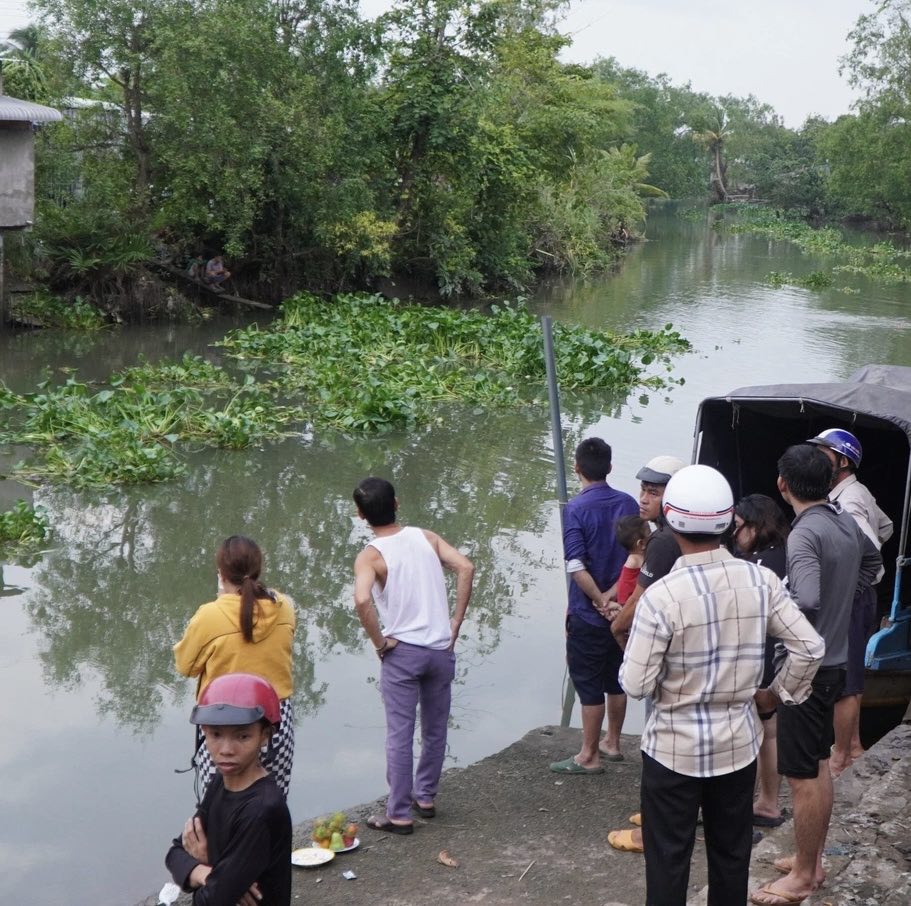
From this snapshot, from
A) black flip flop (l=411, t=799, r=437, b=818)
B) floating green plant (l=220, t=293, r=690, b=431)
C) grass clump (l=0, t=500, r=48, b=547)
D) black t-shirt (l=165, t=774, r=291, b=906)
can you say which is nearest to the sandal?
black flip flop (l=411, t=799, r=437, b=818)

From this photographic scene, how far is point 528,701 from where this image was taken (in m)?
7.84

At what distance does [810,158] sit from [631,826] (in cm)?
9272

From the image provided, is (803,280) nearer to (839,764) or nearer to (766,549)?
(839,764)

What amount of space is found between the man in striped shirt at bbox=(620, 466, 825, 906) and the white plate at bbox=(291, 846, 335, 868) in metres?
1.77

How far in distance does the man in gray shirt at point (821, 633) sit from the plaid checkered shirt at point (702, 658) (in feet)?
2.76

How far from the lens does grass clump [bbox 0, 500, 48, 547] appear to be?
10.6 metres

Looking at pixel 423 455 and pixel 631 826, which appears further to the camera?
pixel 423 455

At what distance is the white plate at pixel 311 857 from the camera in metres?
5.07

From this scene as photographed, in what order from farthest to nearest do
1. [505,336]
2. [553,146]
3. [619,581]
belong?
[553,146] < [505,336] < [619,581]

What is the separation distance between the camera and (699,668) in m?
3.69

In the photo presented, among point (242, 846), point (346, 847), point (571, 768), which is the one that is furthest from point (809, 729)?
point (242, 846)

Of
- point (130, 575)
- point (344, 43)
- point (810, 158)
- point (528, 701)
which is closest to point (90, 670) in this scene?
point (130, 575)

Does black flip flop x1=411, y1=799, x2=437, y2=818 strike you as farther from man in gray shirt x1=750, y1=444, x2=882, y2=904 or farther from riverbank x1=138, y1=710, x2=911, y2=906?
man in gray shirt x1=750, y1=444, x2=882, y2=904

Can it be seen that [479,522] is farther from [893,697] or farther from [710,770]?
[710,770]
